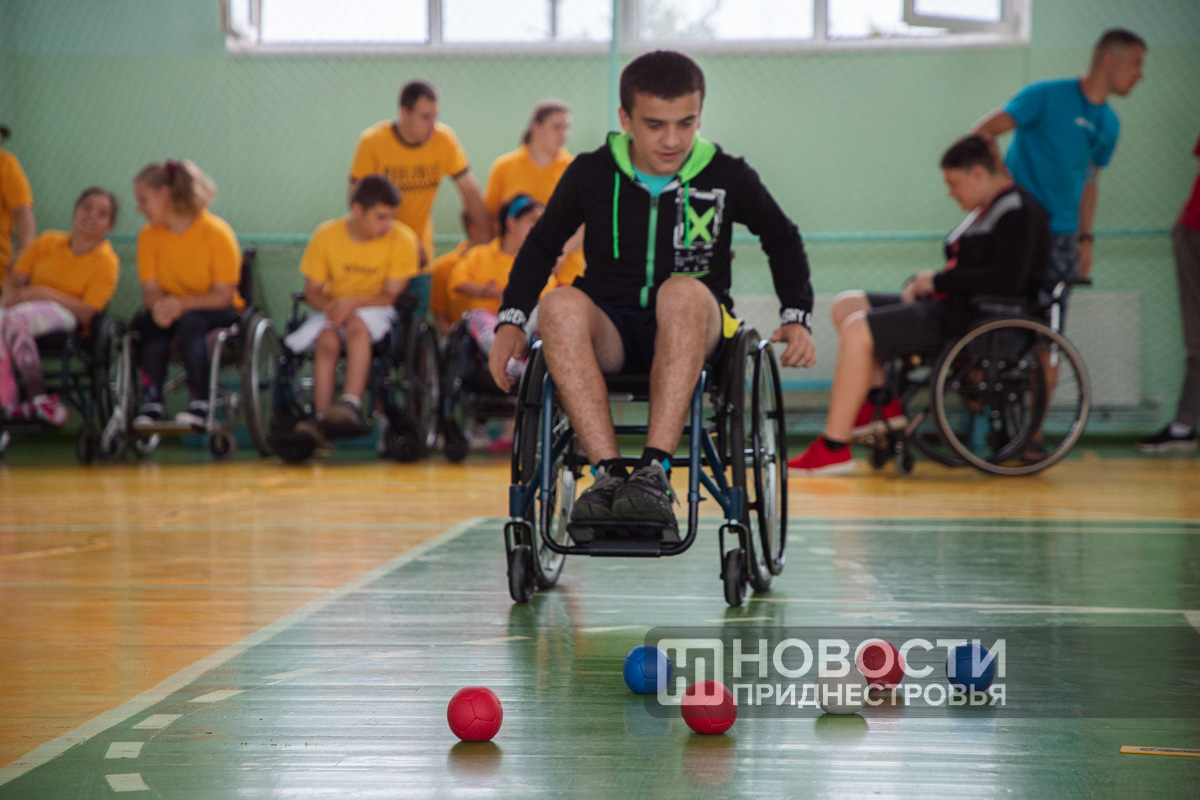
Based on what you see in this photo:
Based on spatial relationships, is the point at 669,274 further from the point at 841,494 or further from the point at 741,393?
the point at 841,494

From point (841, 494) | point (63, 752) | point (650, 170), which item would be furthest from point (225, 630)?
point (841, 494)

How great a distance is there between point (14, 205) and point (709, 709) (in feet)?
16.3

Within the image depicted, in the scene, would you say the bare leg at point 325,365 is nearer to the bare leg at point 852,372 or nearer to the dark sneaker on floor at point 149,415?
the dark sneaker on floor at point 149,415

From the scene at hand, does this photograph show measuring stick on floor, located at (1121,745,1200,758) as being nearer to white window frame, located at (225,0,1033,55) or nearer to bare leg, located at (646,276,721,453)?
bare leg, located at (646,276,721,453)

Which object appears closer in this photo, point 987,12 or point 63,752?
point 63,752

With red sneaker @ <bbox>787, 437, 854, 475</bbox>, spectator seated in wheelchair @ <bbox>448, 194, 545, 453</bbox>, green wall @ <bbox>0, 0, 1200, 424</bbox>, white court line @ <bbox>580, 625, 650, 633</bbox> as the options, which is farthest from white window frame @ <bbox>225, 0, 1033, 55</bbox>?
white court line @ <bbox>580, 625, 650, 633</bbox>

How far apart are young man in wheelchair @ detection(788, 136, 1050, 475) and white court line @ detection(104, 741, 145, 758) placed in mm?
3096

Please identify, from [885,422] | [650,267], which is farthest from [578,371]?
[885,422]

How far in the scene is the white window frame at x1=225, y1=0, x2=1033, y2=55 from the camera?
584 centimetres

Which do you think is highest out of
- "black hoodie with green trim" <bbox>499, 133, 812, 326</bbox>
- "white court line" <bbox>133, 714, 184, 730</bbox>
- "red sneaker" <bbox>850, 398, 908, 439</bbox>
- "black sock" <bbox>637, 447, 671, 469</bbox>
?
"black hoodie with green trim" <bbox>499, 133, 812, 326</bbox>

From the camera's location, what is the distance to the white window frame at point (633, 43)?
5840 mm

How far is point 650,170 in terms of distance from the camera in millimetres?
2049

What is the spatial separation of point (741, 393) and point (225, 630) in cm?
86

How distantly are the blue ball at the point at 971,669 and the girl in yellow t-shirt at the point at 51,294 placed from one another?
4.21 metres
